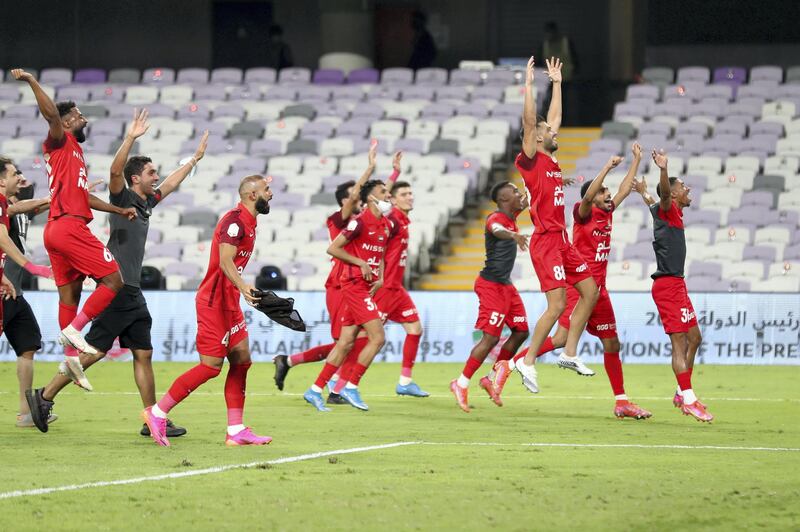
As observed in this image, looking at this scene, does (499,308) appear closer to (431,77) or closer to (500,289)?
(500,289)

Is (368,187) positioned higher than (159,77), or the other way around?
(159,77)

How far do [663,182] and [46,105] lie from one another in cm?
568

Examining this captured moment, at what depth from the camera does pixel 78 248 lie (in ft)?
37.2

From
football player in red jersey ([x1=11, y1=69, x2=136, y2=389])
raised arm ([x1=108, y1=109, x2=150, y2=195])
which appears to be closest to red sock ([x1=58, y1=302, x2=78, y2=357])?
football player in red jersey ([x1=11, y1=69, x2=136, y2=389])

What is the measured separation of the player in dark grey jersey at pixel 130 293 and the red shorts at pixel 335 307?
3836 mm

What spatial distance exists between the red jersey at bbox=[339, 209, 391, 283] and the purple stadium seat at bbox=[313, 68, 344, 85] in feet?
59.8

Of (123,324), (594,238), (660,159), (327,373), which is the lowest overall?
(327,373)

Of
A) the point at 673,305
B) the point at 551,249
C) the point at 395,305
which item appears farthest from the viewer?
the point at 395,305

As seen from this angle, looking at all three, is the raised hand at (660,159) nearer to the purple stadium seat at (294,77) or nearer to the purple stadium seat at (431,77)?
the purple stadium seat at (431,77)

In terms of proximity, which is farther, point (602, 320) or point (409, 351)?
point (409, 351)

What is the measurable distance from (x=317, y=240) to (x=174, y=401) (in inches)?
597

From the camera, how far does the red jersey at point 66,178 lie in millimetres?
11398

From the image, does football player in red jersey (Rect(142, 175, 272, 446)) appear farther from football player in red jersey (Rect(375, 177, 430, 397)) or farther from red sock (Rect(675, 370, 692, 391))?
football player in red jersey (Rect(375, 177, 430, 397))

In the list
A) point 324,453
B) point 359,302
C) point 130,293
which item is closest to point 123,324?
point 130,293
